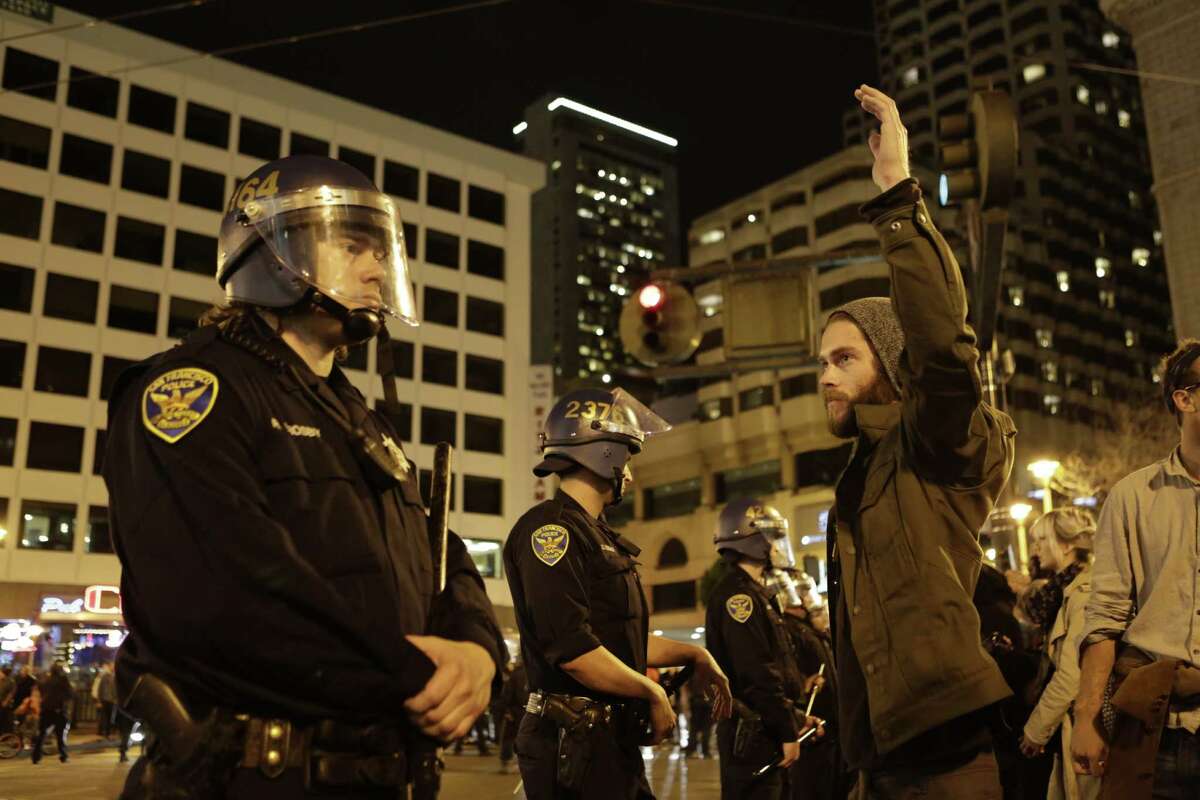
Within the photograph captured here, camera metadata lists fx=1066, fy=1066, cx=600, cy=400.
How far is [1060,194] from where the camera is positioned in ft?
253

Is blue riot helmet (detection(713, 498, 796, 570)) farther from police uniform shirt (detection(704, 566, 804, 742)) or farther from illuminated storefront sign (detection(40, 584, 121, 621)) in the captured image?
illuminated storefront sign (detection(40, 584, 121, 621))

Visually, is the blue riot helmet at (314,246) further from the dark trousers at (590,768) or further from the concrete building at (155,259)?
the concrete building at (155,259)

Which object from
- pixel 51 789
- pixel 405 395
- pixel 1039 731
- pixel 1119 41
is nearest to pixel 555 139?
pixel 1119 41

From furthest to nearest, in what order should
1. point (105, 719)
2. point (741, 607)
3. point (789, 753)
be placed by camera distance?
point (105, 719) → point (741, 607) → point (789, 753)

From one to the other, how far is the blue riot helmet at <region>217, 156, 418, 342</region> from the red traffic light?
25.7ft

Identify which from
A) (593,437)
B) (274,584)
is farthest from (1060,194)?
(274,584)

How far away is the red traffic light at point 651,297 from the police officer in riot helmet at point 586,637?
5536 millimetres

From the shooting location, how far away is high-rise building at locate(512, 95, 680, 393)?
127875 millimetres

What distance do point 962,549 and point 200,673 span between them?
205cm

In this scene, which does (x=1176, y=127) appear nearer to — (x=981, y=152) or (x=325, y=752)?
(x=981, y=152)

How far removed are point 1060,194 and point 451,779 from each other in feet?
240

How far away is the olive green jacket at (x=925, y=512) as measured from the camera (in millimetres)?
Answer: 2826

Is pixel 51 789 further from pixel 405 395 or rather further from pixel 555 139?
pixel 555 139

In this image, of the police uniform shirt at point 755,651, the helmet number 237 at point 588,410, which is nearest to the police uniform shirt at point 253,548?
the helmet number 237 at point 588,410
